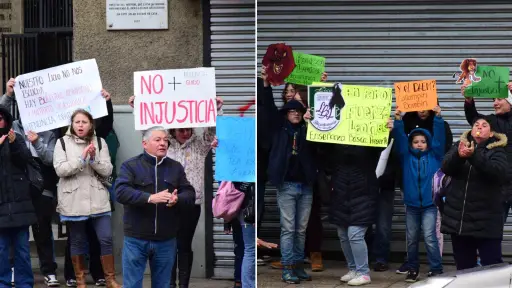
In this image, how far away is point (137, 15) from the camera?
36.2 feet

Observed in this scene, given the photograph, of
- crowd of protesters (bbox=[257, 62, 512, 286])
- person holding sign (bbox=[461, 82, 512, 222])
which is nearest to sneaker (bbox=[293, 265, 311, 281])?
crowd of protesters (bbox=[257, 62, 512, 286])

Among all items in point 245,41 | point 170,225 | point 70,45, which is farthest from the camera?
point 70,45

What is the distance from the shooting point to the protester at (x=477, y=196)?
8.75 metres

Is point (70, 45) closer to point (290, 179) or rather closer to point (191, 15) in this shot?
point (191, 15)

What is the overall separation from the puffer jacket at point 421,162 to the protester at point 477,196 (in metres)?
1.13

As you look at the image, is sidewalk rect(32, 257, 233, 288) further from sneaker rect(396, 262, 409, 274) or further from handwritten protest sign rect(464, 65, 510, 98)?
handwritten protest sign rect(464, 65, 510, 98)

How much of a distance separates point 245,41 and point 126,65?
4.23 feet

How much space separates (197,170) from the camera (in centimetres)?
957

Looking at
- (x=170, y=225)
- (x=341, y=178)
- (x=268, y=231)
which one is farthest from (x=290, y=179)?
(x=170, y=225)

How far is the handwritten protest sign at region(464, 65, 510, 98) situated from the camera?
384 inches

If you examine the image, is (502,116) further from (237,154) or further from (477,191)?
(237,154)

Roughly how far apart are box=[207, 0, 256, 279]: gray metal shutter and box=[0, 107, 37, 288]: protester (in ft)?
7.01

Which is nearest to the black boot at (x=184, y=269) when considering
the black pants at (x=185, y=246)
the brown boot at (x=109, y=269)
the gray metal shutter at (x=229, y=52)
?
the black pants at (x=185, y=246)

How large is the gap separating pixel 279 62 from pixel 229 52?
1.10 m
